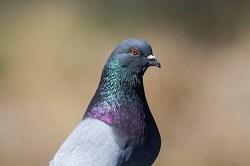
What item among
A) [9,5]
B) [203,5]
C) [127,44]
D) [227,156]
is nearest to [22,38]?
[9,5]

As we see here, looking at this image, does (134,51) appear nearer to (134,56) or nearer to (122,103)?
(134,56)

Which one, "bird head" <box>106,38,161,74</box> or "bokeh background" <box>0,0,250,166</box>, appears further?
"bokeh background" <box>0,0,250,166</box>

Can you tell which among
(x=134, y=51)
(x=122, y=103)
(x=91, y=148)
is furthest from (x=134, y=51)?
(x=91, y=148)

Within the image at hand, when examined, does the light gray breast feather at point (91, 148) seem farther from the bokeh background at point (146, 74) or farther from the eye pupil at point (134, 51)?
the bokeh background at point (146, 74)

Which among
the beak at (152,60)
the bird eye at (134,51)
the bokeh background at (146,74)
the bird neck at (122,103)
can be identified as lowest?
the bokeh background at (146,74)

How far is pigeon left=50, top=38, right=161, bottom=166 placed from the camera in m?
4.09

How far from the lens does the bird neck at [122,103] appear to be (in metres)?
4.12

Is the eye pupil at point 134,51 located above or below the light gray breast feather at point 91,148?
above

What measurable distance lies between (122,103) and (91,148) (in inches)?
9.6

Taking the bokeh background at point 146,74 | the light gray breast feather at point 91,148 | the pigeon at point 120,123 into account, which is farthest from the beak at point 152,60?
the bokeh background at point 146,74

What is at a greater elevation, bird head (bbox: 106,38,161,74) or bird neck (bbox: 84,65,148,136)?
bird head (bbox: 106,38,161,74)

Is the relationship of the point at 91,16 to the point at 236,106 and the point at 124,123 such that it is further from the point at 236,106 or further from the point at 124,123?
the point at 124,123

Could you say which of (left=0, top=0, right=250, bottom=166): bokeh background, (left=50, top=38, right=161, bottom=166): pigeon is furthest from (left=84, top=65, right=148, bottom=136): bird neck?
(left=0, top=0, right=250, bottom=166): bokeh background

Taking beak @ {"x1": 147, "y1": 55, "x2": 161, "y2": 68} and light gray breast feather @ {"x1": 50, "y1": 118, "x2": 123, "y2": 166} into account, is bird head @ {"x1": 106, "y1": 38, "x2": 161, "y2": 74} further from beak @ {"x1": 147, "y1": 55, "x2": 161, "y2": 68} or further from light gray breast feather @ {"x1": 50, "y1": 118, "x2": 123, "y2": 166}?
light gray breast feather @ {"x1": 50, "y1": 118, "x2": 123, "y2": 166}
